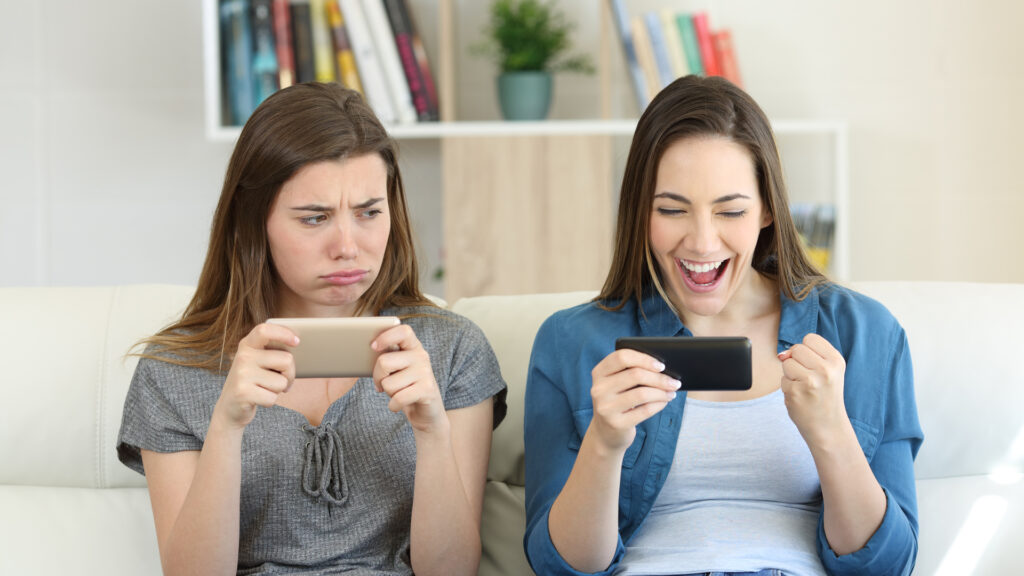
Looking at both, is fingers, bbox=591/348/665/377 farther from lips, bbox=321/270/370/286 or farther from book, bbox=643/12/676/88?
book, bbox=643/12/676/88

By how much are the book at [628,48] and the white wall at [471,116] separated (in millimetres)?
177

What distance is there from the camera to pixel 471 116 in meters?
2.98

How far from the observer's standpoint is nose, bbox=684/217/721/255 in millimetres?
1363

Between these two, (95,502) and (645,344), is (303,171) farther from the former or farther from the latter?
(95,502)

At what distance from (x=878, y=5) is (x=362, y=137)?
206 cm

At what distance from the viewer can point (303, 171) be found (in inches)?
56.6

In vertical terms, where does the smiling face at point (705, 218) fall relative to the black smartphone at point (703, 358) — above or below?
above

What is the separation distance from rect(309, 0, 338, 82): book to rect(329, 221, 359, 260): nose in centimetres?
137

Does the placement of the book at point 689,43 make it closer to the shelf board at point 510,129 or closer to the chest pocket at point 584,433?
the shelf board at point 510,129

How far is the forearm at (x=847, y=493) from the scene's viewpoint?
4.15 feet

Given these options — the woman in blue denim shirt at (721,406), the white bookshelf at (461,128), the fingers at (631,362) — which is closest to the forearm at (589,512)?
the woman in blue denim shirt at (721,406)

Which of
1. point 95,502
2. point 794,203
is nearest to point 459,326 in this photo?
point 95,502

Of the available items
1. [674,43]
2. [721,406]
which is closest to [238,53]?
[674,43]

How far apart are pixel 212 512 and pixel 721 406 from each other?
0.70 meters
